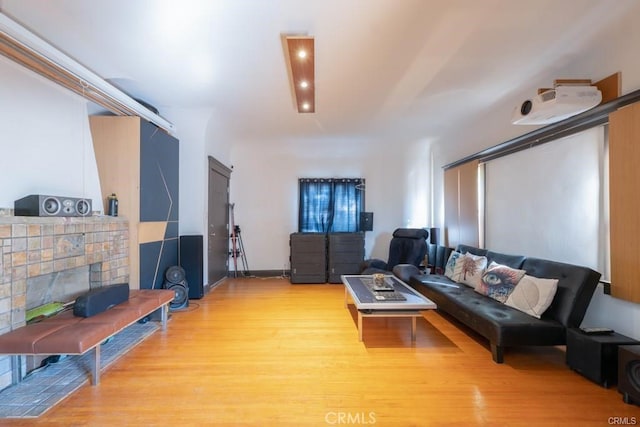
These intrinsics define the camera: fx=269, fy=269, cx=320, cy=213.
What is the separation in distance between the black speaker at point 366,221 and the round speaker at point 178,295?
11.0 feet

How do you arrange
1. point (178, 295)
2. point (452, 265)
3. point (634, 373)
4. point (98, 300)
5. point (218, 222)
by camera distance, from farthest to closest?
point (218, 222)
point (452, 265)
point (178, 295)
point (98, 300)
point (634, 373)

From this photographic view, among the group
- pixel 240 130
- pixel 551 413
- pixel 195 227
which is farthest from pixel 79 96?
pixel 551 413

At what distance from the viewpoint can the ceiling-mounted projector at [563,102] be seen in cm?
218

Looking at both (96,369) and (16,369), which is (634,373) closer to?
(96,369)

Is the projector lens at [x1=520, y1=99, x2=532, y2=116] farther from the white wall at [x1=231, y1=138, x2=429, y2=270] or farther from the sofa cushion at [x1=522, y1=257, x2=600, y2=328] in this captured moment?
the white wall at [x1=231, y1=138, x2=429, y2=270]

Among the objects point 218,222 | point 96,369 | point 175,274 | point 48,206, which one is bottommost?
point 96,369

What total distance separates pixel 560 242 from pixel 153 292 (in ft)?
14.0

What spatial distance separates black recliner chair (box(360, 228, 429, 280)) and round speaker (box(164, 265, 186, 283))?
2701 millimetres

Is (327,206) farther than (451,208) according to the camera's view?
Yes

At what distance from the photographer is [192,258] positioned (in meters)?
3.89

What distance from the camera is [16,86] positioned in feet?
6.80

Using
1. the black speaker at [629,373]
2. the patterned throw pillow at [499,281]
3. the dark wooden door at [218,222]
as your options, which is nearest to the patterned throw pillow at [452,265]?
the patterned throw pillow at [499,281]

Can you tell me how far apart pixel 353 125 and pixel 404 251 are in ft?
7.79

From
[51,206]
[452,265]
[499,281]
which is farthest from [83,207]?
[452,265]
